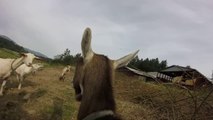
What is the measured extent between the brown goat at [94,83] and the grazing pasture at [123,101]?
0.68 feet

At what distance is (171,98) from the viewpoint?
19.3ft

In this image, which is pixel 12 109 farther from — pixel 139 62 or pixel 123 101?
pixel 139 62

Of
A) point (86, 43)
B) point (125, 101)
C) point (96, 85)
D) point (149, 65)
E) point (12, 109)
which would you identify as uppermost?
point (149, 65)

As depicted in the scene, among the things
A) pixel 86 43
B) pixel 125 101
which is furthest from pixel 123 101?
pixel 86 43

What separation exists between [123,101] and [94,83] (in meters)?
9.50

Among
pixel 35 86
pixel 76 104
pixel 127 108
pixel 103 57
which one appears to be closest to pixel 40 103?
pixel 76 104

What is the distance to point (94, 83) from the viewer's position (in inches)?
145

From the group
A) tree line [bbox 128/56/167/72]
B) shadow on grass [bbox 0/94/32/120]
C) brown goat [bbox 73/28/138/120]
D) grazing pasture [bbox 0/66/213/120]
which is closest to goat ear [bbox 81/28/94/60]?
brown goat [bbox 73/28/138/120]

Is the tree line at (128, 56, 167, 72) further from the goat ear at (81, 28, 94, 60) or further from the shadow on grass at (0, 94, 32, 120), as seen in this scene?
the goat ear at (81, 28, 94, 60)

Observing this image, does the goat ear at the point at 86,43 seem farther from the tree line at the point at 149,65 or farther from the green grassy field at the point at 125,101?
the tree line at the point at 149,65

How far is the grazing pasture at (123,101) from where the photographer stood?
5.96 m

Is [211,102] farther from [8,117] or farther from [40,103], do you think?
[40,103]

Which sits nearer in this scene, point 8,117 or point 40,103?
point 8,117

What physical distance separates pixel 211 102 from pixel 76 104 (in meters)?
10.8
